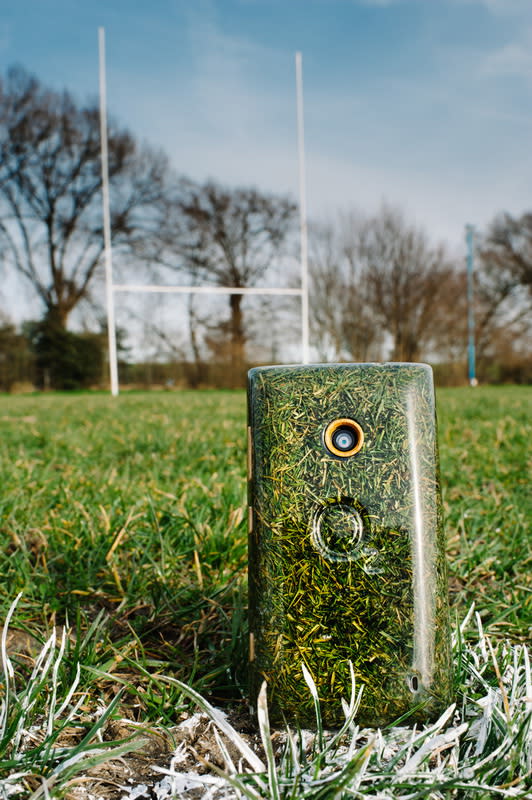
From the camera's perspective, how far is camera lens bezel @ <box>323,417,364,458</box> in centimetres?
70

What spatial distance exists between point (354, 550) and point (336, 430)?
14 centimetres

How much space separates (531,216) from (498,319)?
12.3 ft

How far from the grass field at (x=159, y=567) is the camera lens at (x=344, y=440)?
0.39 metres

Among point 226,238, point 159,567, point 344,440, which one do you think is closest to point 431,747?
point 344,440

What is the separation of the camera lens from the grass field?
389mm

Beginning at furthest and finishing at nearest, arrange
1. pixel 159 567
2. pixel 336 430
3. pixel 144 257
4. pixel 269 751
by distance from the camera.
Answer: pixel 144 257 < pixel 159 567 < pixel 336 430 < pixel 269 751

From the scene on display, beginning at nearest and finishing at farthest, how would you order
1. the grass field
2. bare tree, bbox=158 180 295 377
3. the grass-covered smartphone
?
1. the grass-covered smartphone
2. the grass field
3. bare tree, bbox=158 180 295 377

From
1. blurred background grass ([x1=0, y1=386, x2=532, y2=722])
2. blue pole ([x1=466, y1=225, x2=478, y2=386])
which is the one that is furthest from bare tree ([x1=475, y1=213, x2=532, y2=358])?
blurred background grass ([x1=0, y1=386, x2=532, y2=722])

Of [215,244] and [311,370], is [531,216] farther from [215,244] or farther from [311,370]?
[311,370]

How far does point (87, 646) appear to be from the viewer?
907 mm

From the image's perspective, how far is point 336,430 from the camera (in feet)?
2.34

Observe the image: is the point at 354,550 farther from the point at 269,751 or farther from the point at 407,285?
the point at 407,285

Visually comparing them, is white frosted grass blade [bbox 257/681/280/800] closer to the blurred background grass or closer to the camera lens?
the blurred background grass

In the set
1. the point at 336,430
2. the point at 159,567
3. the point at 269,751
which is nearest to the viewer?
the point at 269,751
